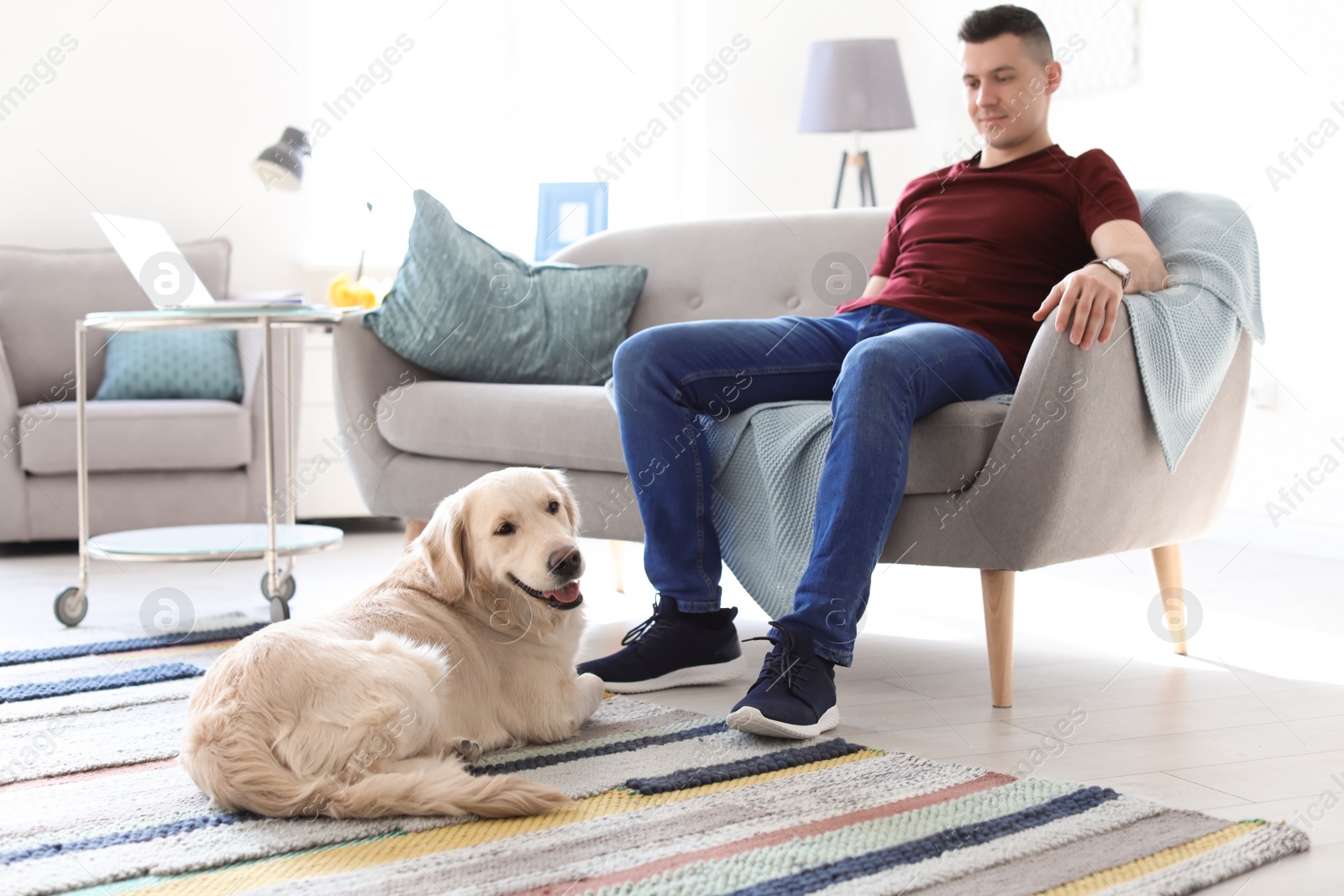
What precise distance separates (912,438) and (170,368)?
9.02ft

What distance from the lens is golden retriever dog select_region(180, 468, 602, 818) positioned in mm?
1254

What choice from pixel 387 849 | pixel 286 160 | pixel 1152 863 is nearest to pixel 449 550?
pixel 387 849

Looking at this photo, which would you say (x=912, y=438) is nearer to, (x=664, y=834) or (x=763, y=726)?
(x=763, y=726)

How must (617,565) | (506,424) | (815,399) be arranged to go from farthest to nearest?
1. (617,565)
2. (506,424)
3. (815,399)

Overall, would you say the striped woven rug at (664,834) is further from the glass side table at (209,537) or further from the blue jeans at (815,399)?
the glass side table at (209,537)

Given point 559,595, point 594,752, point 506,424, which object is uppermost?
point 506,424

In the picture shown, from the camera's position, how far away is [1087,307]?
65.9 inches

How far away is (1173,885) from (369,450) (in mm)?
1882

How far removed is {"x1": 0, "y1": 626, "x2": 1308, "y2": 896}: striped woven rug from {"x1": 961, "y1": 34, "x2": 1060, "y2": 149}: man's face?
46.7 inches

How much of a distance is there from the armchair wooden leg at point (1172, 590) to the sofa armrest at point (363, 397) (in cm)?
156

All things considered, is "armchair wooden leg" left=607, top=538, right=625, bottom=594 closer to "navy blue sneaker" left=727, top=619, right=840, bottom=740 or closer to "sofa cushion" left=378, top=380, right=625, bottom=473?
"sofa cushion" left=378, top=380, right=625, bottom=473

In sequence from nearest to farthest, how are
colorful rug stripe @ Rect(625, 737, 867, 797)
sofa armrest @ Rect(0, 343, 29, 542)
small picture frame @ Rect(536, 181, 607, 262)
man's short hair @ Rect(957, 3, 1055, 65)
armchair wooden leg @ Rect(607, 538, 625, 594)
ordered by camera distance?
colorful rug stripe @ Rect(625, 737, 867, 797) → man's short hair @ Rect(957, 3, 1055, 65) → armchair wooden leg @ Rect(607, 538, 625, 594) → sofa armrest @ Rect(0, 343, 29, 542) → small picture frame @ Rect(536, 181, 607, 262)

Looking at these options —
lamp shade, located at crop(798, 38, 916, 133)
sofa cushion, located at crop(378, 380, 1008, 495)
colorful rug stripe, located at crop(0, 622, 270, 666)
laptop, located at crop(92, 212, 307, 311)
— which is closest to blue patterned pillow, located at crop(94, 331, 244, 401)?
laptop, located at crop(92, 212, 307, 311)

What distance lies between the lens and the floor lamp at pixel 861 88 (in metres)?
4.16
